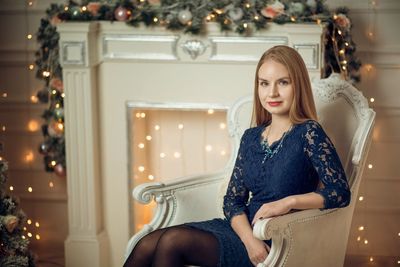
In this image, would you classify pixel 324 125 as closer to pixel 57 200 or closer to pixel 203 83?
pixel 203 83

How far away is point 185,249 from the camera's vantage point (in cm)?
279

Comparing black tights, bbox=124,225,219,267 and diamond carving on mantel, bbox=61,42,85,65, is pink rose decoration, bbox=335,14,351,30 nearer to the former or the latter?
diamond carving on mantel, bbox=61,42,85,65

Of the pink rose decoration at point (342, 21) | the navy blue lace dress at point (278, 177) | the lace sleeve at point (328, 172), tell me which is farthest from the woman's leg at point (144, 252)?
the pink rose decoration at point (342, 21)

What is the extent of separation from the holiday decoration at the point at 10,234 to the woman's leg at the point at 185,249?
73 centimetres

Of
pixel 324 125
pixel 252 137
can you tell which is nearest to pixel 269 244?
pixel 252 137

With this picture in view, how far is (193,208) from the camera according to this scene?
10.5 ft

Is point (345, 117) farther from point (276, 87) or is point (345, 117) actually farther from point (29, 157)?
point (29, 157)

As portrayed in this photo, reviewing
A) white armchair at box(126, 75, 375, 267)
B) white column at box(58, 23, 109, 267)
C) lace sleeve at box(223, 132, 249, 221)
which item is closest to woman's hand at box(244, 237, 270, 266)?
white armchair at box(126, 75, 375, 267)

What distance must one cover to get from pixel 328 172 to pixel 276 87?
0.36 meters

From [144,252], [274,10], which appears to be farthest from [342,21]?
[144,252]

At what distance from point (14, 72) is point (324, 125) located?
1978mm

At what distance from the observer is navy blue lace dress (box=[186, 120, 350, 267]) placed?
277cm

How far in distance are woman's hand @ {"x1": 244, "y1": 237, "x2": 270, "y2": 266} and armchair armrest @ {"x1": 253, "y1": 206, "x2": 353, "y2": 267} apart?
8cm

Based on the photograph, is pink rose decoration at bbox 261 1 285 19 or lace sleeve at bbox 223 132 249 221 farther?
pink rose decoration at bbox 261 1 285 19
